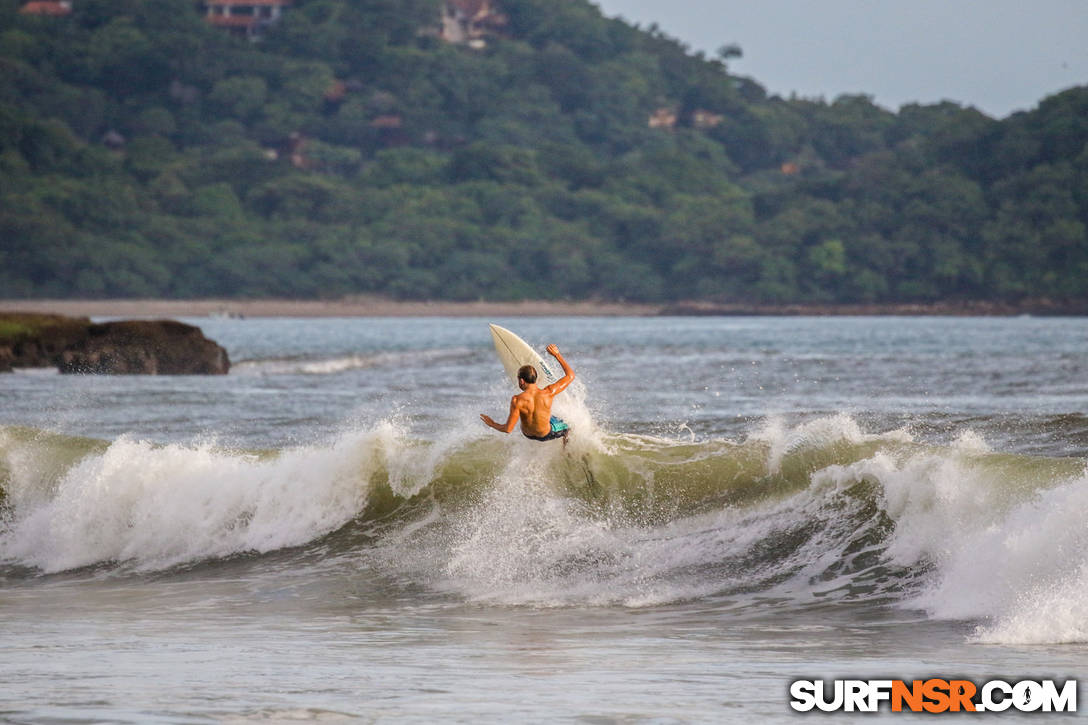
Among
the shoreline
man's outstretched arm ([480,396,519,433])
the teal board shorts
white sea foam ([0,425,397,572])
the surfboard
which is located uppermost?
the surfboard

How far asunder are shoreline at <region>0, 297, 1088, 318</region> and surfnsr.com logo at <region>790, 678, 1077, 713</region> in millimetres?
149499

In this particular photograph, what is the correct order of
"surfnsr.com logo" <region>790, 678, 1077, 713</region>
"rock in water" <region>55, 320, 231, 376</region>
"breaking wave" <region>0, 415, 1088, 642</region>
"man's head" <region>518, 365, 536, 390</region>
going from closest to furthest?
"surfnsr.com logo" <region>790, 678, 1077, 713</region>, "breaking wave" <region>0, 415, 1088, 642</region>, "man's head" <region>518, 365, 536, 390</region>, "rock in water" <region>55, 320, 231, 376</region>

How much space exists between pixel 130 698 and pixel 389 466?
25.7 ft

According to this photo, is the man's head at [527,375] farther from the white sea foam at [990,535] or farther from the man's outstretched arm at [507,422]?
the white sea foam at [990,535]

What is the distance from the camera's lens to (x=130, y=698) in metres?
9.28

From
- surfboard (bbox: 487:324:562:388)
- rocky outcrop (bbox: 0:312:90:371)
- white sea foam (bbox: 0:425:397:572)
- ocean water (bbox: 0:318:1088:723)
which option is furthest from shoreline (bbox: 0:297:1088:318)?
white sea foam (bbox: 0:425:397:572)

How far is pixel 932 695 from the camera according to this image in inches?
360

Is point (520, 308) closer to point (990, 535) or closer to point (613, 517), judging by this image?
point (613, 517)

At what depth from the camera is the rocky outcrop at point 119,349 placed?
4331 cm

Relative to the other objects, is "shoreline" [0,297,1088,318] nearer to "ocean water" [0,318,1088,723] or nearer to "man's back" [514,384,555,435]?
"ocean water" [0,318,1088,723]

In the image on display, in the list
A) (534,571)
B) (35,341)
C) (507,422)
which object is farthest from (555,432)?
(35,341)

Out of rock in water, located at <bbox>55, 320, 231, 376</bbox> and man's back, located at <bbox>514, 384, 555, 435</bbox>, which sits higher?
man's back, located at <bbox>514, 384, 555, 435</bbox>

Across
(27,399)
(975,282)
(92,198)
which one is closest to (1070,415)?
(27,399)

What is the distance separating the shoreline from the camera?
506 ft
